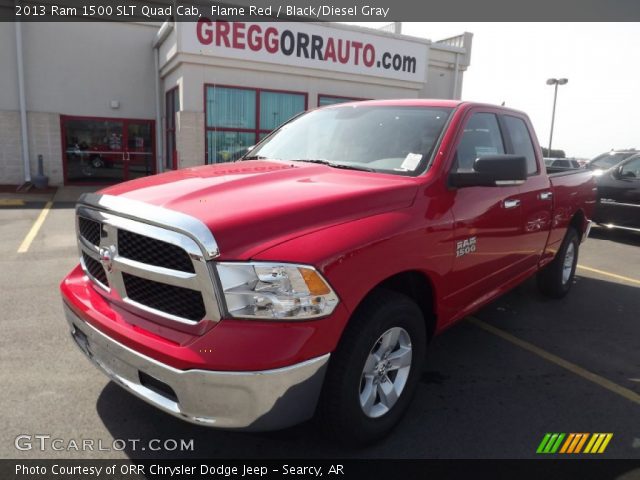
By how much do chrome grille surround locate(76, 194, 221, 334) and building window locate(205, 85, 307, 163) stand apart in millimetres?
10975

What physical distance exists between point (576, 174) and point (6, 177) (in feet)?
49.6

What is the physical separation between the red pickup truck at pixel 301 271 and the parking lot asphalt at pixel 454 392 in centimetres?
40

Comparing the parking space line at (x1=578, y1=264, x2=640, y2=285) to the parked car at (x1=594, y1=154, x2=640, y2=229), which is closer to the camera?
the parking space line at (x1=578, y1=264, x2=640, y2=285)

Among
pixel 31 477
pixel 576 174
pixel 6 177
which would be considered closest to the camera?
pixel 31 477

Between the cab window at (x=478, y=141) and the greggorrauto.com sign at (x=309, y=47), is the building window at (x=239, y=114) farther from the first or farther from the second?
the cab window at (x=478, y=141)

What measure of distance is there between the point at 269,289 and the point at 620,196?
8.92 meters

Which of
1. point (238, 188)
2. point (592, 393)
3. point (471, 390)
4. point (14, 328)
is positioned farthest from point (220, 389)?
point (14, 328)

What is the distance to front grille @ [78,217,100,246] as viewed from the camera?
8.80 feet

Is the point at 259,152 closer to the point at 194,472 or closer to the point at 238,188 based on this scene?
the point at 238,188

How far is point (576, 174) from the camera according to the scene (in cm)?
534

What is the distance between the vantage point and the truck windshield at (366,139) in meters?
3.19

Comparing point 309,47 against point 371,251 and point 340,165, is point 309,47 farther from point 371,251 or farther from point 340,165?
point 371,251

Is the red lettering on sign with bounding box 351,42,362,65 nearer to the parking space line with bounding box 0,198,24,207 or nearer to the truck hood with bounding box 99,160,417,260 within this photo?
the parking space line with bounding box 0,198,24,207

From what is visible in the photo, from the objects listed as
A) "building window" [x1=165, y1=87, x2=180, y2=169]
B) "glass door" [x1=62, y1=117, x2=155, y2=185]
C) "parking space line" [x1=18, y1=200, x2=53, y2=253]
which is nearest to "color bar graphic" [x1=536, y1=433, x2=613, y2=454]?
"parking space line" [x1=18, y1=200, x2=53, y2=253]
